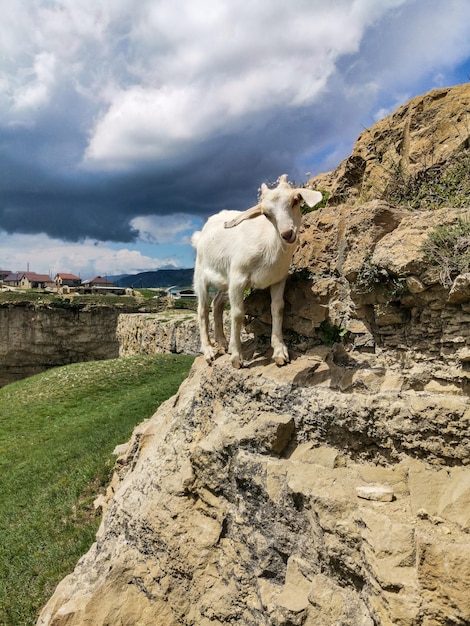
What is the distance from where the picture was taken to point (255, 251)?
18.5ft

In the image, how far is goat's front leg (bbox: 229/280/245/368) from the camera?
5844mm

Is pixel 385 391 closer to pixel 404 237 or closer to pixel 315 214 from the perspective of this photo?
pixel 404 237

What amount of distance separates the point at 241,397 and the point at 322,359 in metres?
1.17

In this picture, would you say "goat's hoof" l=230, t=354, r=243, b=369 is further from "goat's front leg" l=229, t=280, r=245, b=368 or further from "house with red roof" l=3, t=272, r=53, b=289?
"house with red roof" l=3, t=272, r=53, b=289

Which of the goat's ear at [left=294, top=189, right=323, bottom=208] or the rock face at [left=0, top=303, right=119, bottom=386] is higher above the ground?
the goat's ear at [left=294, top=189, right=323, bottom=208]

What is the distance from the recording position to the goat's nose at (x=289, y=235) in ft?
16.3

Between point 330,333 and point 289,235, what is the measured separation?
5.04ft

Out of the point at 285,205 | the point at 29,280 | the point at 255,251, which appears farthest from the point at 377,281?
the point at 29,280

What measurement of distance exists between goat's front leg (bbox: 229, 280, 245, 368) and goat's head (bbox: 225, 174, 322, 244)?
104 cm

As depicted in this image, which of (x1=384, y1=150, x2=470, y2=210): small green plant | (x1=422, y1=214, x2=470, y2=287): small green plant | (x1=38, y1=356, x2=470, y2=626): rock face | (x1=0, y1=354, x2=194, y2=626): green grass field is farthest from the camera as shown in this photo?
(x1=0, y1=354, x2=194, y2=626): green grass field

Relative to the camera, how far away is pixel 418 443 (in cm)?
382

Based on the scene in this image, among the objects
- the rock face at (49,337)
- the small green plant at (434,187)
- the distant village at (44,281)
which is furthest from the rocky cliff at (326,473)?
the distant village at (44,281)

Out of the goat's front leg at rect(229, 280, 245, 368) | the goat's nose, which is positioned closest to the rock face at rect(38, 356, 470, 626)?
the goat's front leg at rect(229, 280, 245, 368)

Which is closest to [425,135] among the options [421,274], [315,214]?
[315,214]
